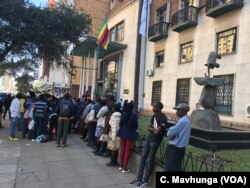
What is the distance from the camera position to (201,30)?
22812 millimetres

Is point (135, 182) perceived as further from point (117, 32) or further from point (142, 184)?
point (117, 32)

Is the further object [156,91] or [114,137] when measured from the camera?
[156,91]

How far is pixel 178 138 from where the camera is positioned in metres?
6.52

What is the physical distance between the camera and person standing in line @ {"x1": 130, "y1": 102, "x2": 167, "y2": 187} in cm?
742

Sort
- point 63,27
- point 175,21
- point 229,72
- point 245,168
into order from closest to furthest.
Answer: point 245,168, point 63,27, point 229,72, point 175,21

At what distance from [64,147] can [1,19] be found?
7.73 meters

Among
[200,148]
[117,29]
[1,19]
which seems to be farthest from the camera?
[117,29]

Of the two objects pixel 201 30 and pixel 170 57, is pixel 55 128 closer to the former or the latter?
pixel 201 30

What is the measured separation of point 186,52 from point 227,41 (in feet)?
14.6

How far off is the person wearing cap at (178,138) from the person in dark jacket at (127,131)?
2.16 meters

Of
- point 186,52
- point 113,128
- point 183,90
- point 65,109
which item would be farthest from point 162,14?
point 113,128

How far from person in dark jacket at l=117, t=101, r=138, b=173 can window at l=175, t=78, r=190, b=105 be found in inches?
598

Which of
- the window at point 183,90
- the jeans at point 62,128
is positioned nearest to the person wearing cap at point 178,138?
the jeans at point 62,128

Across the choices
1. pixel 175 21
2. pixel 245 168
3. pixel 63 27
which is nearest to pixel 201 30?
pixel 175 21
